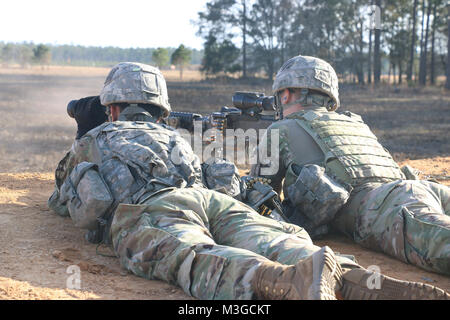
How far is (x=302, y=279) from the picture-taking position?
112 inches

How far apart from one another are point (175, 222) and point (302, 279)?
1.11 m

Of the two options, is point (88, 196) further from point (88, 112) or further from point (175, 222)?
point (88, 112)

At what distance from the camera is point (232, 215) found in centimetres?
387

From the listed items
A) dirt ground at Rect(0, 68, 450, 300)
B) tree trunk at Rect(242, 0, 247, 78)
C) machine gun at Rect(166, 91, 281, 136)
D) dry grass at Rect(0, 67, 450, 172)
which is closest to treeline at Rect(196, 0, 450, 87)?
tree trunk at Rect(242, 0, 247, 78)

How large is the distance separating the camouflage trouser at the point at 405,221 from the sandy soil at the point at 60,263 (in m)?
0.12

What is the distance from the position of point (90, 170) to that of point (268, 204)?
4.74ft

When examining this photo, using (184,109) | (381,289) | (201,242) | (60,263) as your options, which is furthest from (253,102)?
(184,109)

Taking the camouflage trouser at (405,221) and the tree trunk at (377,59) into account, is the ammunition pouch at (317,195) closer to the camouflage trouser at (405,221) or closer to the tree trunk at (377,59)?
the camouflage trouser at (405,221)

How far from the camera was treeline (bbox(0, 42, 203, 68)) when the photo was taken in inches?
2127

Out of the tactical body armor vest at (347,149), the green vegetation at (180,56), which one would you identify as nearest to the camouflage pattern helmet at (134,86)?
the tactical body armor vest at (347,149)

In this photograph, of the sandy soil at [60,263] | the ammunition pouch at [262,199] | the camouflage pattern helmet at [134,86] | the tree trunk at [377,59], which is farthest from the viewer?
the tree trunk at [377,59]

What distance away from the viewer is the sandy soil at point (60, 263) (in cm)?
346
